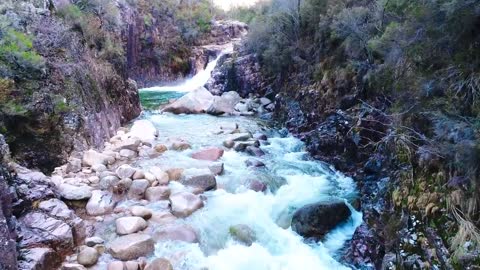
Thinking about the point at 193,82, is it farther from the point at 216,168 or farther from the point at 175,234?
the point at 175,234

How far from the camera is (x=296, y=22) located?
13.6m

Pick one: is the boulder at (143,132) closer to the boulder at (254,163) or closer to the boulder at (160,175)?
the boulder at (160,175)

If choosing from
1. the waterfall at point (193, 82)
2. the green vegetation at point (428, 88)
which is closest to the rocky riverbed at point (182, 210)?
the green vegetation at point (428, 88)

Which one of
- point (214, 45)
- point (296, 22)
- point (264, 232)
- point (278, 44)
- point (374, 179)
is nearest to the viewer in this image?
point (264, 232)

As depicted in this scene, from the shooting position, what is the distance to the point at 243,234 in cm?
582

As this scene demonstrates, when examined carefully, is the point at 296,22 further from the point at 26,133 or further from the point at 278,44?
the point at 26,133

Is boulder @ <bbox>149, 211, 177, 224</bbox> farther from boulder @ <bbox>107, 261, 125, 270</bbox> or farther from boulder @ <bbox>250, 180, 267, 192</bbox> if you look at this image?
boulder @ <bbox>250, 180, 267, 192</bbox>

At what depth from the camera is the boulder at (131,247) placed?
5.11 m

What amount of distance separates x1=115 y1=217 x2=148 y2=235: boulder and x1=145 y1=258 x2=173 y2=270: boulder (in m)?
0.89

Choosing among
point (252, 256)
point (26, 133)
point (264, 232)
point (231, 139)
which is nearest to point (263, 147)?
point (231, 139)

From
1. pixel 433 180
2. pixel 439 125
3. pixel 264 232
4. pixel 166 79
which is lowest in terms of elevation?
pixel 166 79

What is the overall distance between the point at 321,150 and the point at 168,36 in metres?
20.8

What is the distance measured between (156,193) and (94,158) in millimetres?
2116

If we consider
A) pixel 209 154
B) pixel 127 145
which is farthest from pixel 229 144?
pixel 127 145
